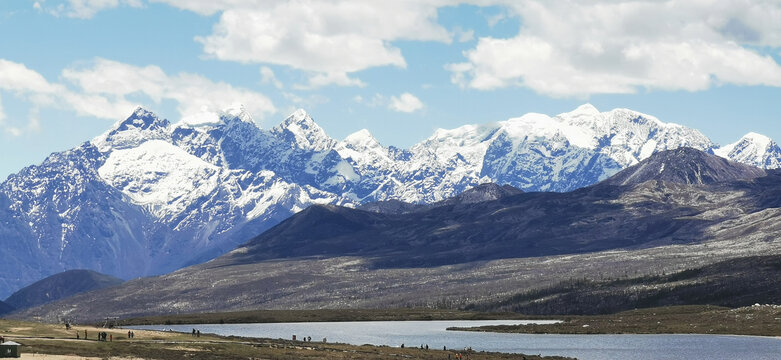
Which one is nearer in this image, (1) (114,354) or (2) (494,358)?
(1) (114,354)

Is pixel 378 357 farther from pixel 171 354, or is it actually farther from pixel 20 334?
pixel 20 334

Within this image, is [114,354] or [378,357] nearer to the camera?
[114,354]

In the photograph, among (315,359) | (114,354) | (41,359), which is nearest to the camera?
(41,359)

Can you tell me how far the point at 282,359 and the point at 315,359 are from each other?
560cm

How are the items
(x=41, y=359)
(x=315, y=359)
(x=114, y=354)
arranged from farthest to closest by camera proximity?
1. (x=315, y=359)
2. (x=114, y=354)
3. (x=41, y=359)

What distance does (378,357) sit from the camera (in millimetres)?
192125

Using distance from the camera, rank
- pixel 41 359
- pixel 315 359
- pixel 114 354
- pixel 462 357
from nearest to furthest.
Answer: pixel 41 359
pixel 114 354
pixel 315 359
pixel 462 357

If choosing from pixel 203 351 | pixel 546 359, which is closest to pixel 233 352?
pixel 203 351

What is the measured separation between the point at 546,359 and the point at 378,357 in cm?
3048

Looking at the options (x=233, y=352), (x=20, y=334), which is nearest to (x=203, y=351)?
(x=233, y=352)

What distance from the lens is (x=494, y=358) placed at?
19850cm

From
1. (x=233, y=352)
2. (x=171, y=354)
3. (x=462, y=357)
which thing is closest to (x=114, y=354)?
(x=171, y=354)

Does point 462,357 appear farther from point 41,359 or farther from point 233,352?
point 41,359

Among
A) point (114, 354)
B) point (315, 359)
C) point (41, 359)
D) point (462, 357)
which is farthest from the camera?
point (462, 357)
